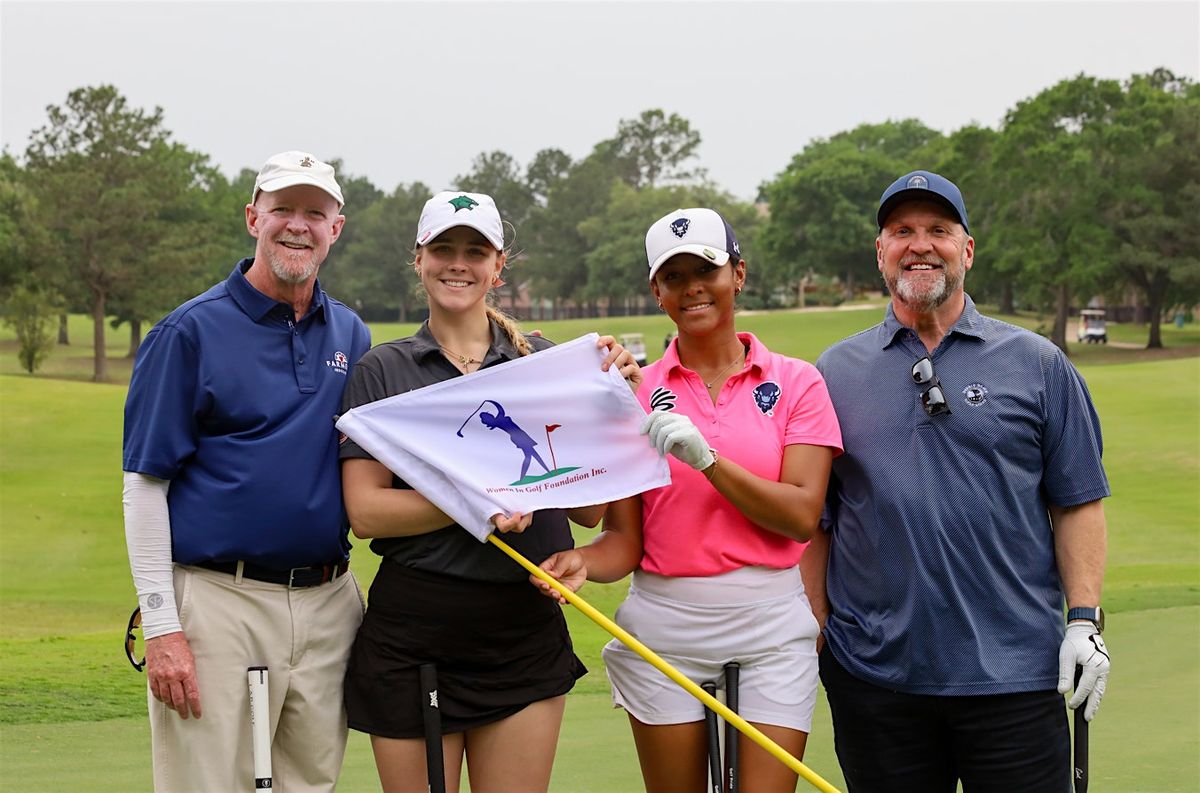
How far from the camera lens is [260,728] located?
385 cm

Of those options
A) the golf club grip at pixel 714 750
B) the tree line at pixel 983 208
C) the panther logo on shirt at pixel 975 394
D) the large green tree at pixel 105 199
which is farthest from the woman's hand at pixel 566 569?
the large green tree at pixel 105 199

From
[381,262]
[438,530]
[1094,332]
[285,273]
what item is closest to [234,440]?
[285,273]

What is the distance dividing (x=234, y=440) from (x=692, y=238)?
1.53 m

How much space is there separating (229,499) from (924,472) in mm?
2123

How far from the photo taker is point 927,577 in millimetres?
3840

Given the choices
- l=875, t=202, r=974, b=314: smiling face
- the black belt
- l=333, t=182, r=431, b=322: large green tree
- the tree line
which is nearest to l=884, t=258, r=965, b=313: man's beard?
l=875, t=202, r=974, b=314: smiling face

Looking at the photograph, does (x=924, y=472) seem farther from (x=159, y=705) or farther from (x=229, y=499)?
(x=159, y=705)

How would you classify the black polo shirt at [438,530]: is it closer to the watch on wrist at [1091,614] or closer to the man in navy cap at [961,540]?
the man in navy cap at [961,540]

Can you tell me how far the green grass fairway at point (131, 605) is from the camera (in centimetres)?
572

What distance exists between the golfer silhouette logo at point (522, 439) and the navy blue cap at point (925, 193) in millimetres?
1289

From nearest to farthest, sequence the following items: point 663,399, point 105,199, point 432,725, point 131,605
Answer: point 432,725, point 663,399, point 131,605, point 105,199

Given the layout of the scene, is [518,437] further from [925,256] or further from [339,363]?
[925,256]

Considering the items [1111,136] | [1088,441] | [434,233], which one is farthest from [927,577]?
[1111,136]

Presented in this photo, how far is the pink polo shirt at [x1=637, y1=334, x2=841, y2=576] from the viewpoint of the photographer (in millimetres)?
3754
